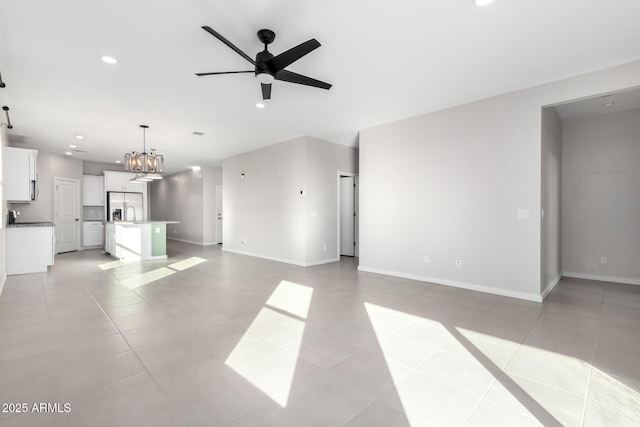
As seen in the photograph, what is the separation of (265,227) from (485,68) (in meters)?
5.55

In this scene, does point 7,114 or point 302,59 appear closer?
point 302,59

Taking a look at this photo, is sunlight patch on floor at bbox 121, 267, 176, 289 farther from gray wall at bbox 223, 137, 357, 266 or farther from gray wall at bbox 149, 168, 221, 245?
gray wall at bbox 149, 168, 221, 245

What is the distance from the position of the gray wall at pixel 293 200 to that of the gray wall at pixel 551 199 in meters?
3.98

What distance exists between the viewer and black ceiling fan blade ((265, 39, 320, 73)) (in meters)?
2.41

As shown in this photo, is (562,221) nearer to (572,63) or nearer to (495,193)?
(495,193)

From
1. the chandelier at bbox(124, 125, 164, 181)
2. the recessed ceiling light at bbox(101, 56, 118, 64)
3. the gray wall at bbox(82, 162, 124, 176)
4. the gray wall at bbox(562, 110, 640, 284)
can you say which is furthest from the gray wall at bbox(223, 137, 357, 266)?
the gray wall at bbox(82, 162, 124, 176)

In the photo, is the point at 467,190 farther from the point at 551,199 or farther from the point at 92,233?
the point at 92,233

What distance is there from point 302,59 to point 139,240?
6.01 meters

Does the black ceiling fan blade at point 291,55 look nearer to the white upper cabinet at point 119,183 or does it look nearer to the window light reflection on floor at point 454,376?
the window light reflection on floor at point 454,376

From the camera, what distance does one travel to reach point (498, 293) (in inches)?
165

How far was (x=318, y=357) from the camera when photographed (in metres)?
2.43

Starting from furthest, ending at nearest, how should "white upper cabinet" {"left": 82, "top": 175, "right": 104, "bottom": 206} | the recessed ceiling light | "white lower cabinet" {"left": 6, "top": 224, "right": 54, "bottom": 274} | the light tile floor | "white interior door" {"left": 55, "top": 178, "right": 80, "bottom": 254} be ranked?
"white upper cabinet" {"left": 82, "top": 175, "right": 104, "bottom": 206}
"white interior door" {"left": 55, "top": 178, "right": 80, "bottom": 254}
"white lower cabinet" {"left": 6, "top": 224, "right": 54, "bottom": 274}
the recessed ceiling light
the light tile floor

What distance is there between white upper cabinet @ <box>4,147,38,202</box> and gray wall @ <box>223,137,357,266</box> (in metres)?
4.25

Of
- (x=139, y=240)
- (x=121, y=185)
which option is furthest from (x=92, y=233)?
(x=139, y=240)
